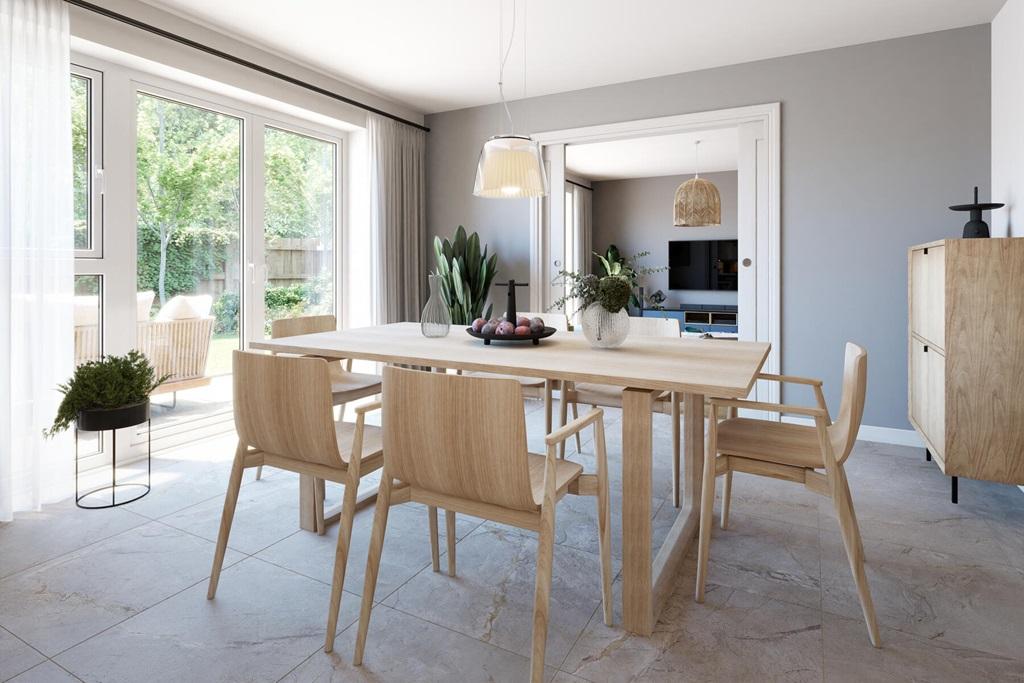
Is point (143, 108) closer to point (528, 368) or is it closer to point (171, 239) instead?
point (171, 239)

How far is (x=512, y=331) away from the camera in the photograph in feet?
7.46

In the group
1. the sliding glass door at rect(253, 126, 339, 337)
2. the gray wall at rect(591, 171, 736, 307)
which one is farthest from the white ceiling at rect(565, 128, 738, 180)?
the sliding glass door at rect(253, 126, 339, 337)

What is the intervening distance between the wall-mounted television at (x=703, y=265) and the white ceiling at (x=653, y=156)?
106cm

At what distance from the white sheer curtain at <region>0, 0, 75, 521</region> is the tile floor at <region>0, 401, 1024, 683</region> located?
0.25 meters

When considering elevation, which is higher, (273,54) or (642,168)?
(642,168)

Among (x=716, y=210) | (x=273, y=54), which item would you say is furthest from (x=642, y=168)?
(x=273, y=54)

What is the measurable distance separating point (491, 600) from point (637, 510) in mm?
555

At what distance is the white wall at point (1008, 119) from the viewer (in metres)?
2.81

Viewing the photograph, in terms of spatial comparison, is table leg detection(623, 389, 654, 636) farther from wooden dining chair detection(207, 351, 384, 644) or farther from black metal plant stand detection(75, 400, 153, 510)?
black metal plant stand detection(75, 400, 153, 510)

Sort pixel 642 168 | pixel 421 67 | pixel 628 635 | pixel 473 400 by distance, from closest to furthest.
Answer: pixel 473 400 → pixel 628 635 → pixel 421 67 → pixel 642 168

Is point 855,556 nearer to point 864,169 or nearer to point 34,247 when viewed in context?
point 864,169

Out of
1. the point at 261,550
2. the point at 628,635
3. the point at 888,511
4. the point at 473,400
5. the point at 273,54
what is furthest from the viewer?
the point at 273,54

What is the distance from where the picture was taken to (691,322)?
→ 28.2 ft

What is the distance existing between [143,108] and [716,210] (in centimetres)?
508
